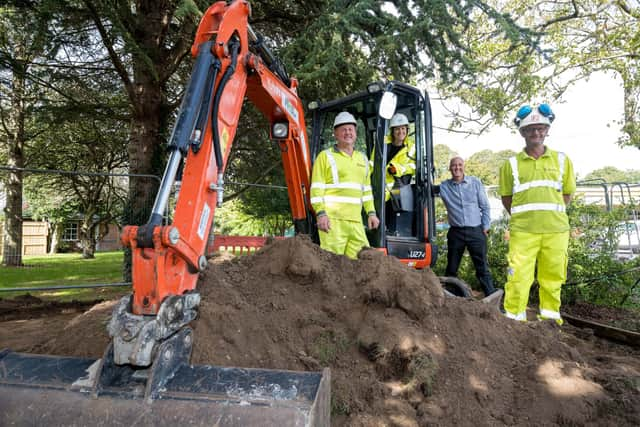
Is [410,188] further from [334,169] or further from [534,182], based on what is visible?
[534,182]

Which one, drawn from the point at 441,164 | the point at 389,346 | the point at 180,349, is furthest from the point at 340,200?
the point at 441,164

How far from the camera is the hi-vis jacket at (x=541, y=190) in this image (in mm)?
4051

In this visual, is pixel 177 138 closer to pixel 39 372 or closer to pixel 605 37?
pixel 39 372

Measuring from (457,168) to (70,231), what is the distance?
30372 millimetres

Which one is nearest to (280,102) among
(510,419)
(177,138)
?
(177,138)

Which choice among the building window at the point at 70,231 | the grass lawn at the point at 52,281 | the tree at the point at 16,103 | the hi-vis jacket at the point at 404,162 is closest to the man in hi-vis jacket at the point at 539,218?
the hi-vis jacket at the point at 404,162

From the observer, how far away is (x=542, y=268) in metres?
4.17

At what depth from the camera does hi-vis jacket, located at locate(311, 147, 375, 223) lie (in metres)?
4.30

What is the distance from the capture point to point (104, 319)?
314 centimetres

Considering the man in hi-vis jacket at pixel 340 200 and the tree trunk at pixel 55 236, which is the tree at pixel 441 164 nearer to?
the man in hi-vis jacket at pixel 340 200

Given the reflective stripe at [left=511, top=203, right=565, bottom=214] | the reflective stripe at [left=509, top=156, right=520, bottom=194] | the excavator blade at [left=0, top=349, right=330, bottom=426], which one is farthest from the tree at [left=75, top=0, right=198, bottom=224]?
the reflective stripe at [left=511, top=203, right=565, bottom=214]

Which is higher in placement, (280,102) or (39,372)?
(280,102)

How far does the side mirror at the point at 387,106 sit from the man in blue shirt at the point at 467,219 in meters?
1.73

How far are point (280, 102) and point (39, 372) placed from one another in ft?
9.22
